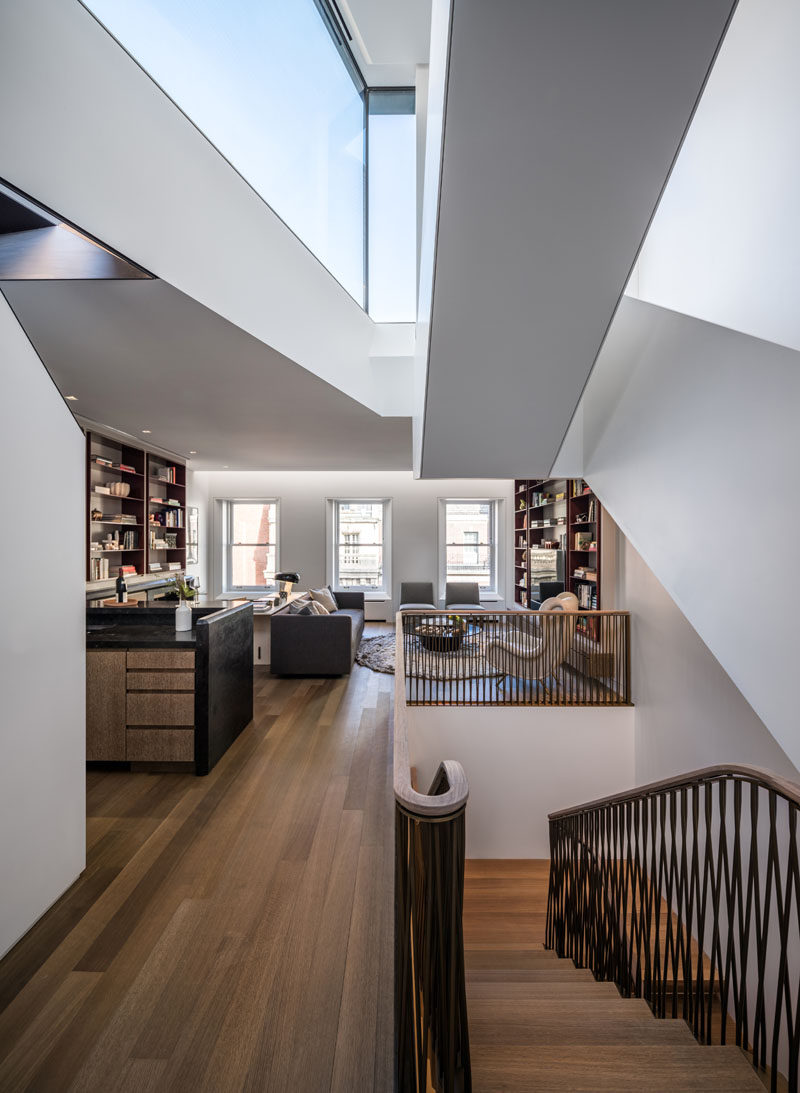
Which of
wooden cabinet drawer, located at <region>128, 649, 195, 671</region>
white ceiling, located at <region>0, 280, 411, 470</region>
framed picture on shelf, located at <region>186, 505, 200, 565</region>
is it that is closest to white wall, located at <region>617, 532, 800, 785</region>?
white ceiling, located at <region>0, 280, 411, 470</region>

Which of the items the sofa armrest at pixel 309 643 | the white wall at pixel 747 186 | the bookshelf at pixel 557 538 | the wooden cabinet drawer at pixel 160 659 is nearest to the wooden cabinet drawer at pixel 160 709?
the wooden cabinet drawer at pixel 160 659

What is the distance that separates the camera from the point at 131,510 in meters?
7.35

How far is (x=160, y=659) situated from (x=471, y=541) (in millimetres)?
7358

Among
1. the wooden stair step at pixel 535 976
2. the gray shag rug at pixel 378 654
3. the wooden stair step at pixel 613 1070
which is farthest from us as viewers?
the gray shag rug at pixel 378 654

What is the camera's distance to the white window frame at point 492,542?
988 cm

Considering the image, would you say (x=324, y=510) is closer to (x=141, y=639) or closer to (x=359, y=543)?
(x=359, y=543)

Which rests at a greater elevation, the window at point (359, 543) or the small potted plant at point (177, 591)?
the window at point (359, 543)

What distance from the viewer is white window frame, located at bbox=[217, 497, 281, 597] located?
992 cm

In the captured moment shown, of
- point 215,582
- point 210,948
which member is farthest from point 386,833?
point 215,582

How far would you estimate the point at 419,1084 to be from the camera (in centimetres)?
117

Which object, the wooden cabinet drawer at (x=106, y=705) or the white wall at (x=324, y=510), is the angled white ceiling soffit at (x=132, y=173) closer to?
the wooden cabinet drawer at (x=106, y=705)

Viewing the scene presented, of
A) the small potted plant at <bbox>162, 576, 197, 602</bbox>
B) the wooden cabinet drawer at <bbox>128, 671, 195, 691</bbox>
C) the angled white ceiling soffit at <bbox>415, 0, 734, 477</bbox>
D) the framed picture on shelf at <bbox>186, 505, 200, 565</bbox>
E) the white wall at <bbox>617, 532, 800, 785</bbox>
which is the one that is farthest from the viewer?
the framed picture on shelf at <bbox>186, 505, 200, 565</bbox>

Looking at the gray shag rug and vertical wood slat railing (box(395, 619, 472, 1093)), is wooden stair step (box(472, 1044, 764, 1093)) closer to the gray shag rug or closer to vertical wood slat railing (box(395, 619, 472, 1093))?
vertical wood slat railing (box(395, 619, 472, 1093))

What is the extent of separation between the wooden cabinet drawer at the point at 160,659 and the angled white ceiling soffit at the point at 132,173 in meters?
2.00
